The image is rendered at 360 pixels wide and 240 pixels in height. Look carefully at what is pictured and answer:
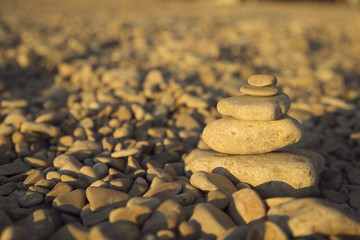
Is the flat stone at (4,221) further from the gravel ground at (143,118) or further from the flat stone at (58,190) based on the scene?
the flat stone at (58,190)

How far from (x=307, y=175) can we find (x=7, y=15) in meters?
8.73

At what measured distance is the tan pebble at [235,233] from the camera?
6.20ft

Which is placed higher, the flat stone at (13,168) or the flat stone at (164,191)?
the flat stone at (13,168)

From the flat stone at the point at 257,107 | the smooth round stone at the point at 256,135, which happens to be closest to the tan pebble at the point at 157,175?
the smooth round stone at the point at 256,135

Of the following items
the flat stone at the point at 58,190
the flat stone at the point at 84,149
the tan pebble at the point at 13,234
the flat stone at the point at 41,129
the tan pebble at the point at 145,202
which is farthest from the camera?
the flat stone at the point at 41,129

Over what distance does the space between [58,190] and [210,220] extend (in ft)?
3.79

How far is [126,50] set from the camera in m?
6.34

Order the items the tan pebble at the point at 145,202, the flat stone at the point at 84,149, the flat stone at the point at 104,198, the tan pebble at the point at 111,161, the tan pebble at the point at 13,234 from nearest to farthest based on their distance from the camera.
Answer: the tan pebble at the point at 13,234 → the tan pebble at the point at 145,202 → the flat stone at the point at 104,198 → the tan pebble at the point at 111,161 → the flat stone at the point at 84,149

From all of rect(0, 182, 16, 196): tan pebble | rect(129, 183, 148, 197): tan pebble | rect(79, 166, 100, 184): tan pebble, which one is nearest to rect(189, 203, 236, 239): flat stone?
rect(129, 183, 148, 197): tan pebble

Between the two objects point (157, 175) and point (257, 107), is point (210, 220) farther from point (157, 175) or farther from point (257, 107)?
point (257, 107)

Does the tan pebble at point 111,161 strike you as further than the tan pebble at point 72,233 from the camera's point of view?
Yes

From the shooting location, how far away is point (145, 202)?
7.06 feet

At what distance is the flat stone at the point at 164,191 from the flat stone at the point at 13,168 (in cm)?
117

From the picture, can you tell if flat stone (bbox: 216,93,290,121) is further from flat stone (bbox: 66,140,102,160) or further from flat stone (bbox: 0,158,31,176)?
flat stone (bbox: 0,158,31,176)
